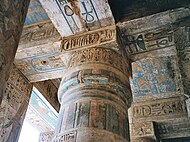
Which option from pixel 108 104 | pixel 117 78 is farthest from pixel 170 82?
pixel 108 104

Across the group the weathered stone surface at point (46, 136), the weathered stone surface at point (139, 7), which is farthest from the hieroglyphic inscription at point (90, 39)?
the weathered stone surface at point (46, 136)

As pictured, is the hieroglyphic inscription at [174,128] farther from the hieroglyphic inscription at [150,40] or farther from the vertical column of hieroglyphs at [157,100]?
the hieroglyphic inscription at [150,40]

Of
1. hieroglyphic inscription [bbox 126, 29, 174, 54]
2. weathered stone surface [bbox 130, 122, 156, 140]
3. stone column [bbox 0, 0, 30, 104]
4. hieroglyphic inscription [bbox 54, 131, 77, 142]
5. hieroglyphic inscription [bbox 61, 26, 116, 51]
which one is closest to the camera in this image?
stone column [bbox 0, 0, 30, 104]

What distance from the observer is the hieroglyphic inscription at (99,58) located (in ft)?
12.8

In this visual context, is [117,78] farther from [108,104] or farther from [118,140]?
[118,140]

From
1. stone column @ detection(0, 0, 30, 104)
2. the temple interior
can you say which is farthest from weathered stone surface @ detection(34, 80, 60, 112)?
stone column @ detection(0, 0, 30, 104)

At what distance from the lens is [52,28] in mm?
5102

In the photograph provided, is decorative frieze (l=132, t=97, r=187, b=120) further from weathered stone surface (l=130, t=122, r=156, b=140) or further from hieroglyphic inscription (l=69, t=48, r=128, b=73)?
hieroglyphic inscription (l=69, t=48, r=128, b=73)

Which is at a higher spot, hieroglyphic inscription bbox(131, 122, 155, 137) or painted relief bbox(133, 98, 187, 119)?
painted relief bbox(133, 98, 187, 119)

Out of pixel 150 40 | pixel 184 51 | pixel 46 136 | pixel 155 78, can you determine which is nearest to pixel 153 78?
pixel 155 78

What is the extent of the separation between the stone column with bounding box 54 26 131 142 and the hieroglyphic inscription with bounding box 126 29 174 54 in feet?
1.54

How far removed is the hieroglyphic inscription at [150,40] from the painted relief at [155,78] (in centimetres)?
111

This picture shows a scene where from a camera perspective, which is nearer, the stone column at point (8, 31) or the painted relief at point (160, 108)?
the stone column at point (8, 31)

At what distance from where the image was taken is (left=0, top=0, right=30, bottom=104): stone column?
1760mm
